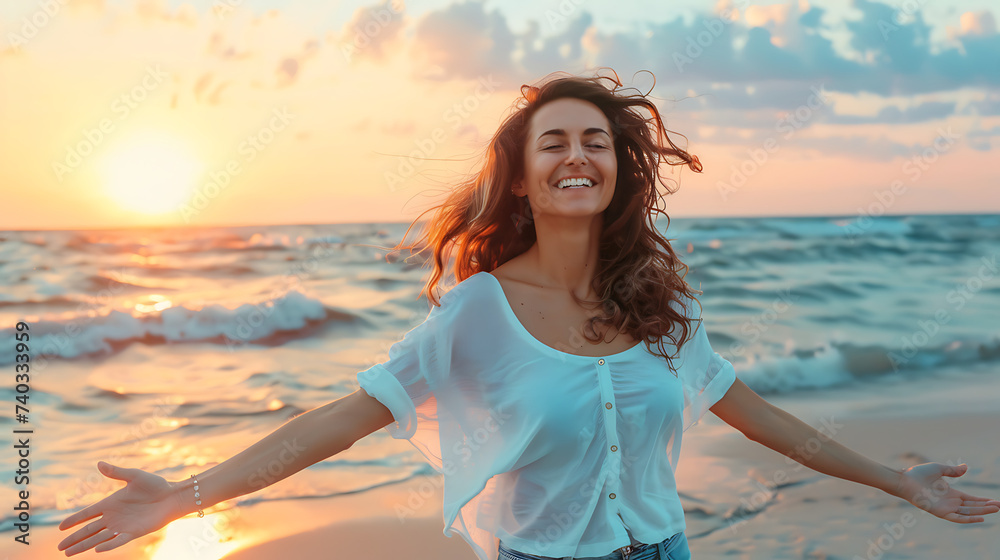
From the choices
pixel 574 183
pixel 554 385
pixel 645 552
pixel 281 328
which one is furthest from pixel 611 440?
pixel 281 328

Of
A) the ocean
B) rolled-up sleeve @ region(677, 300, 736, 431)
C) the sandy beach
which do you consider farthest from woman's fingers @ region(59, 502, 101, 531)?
the sandy beach

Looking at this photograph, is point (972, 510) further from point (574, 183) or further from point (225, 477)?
point (225, 477)

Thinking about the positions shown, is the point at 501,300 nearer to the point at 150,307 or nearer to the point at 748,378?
the point at 748,378

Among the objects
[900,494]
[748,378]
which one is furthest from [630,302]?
[748,378]

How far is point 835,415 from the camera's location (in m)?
7.55

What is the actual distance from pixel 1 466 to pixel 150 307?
22.4 ft

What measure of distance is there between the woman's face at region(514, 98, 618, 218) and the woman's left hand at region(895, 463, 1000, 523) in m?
1.40

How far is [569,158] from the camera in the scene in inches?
93.8

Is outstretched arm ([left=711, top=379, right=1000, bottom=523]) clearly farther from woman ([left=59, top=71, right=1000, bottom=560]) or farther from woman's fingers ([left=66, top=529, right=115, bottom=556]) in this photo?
woman's fingers ([left=66, top=529, right=115, bottom=556])

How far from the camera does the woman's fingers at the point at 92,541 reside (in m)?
1.95

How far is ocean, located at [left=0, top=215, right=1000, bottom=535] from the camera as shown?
251 inches

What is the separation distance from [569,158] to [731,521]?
341 centimetres

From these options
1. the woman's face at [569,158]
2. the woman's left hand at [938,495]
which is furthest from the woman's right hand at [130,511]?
A: the woman's left hand at [938,495]

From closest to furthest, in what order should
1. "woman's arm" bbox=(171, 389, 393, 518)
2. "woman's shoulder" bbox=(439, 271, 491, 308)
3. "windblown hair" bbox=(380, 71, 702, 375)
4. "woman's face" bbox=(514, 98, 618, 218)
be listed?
"woman's arm" bbox=(171, 389, 393, 518) < "woman's shoulder" bbox=(439, 271, 491, 308) < "woman's face" bbox=(514, 98, 618, 218) < "windblown hair" bbox=(380, 71, 702, 375)
